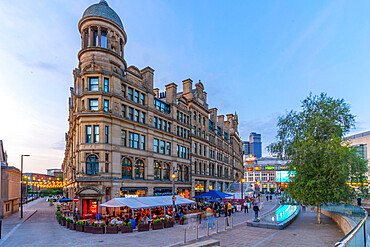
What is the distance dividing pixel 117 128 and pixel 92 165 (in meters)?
5.29

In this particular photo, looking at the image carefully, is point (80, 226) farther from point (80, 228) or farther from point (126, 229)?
point (126, 229)

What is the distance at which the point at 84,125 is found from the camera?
103 feet

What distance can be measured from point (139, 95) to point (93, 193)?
14.5m

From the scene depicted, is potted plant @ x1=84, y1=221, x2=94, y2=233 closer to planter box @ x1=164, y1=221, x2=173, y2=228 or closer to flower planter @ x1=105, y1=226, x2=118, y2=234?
flower planter @ x1=105, y1=226, x2=118, y2=234

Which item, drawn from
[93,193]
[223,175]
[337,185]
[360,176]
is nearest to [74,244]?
[93,193]

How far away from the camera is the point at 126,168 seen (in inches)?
1369

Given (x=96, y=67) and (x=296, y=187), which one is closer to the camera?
(x=296, y=187)

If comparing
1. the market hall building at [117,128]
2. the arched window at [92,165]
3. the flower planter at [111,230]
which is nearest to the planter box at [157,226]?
the flower planter at [111,230]

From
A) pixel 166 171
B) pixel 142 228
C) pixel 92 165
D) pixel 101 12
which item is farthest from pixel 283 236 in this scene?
pixel 101 12

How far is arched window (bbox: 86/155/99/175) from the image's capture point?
1234 inches

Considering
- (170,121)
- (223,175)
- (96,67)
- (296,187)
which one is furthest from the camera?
(223,175)

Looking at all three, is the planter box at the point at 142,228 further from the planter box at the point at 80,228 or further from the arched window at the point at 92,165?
the arched window at the point at 92,165

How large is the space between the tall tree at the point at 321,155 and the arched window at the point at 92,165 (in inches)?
826

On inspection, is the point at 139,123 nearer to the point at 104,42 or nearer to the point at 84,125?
the point at 84,125
